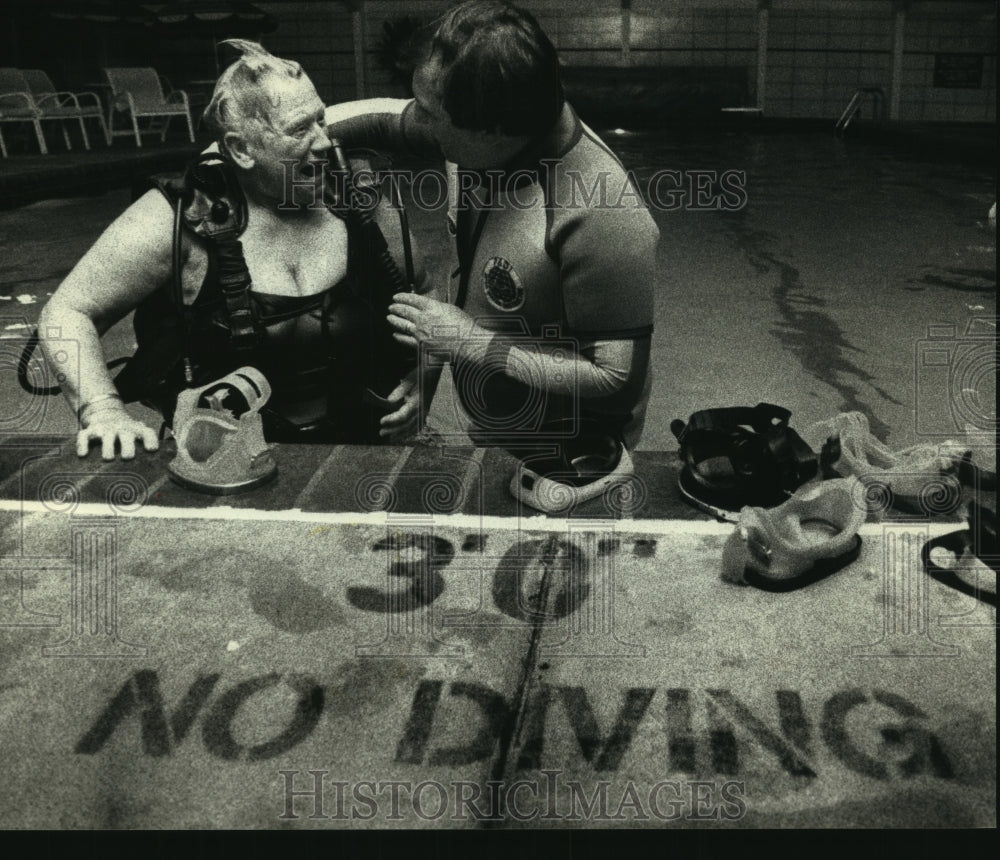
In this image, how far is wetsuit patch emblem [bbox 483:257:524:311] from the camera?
193cm

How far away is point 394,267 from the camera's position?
255 cm

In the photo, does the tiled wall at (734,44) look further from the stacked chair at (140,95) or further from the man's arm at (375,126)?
the man's arm at (375,126)

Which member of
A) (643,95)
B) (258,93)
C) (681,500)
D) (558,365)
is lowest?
(643,95)

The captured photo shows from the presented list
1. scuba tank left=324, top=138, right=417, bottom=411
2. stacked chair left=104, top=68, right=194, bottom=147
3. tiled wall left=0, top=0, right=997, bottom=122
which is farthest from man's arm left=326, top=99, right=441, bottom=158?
tiled wall left=0, top=0, right=997, bottom=122

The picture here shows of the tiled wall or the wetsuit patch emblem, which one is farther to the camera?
the tiled wall

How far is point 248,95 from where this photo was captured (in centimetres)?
219

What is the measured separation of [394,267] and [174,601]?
1204 mm

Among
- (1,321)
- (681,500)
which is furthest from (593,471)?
(1,321)

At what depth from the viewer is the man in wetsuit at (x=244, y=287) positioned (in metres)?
2.18

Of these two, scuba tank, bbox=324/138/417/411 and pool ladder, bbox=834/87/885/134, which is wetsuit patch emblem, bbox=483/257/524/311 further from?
pool ladder, bbox=834/87/885/134

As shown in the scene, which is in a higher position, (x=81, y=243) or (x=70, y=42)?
(x=70, y=42)

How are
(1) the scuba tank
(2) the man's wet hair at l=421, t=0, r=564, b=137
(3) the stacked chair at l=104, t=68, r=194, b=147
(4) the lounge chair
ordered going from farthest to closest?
(3) the stacked chair at l=104, t=68, r=194, b=147 → (4) the lounge chair → (1) the scuba tank → (2) the man's wet hair at l=421, t=0, r=564, b=137

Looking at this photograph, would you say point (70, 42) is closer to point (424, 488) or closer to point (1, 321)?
point (1, 321)

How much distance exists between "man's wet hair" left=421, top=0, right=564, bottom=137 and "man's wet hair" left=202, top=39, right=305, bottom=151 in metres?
0.64
